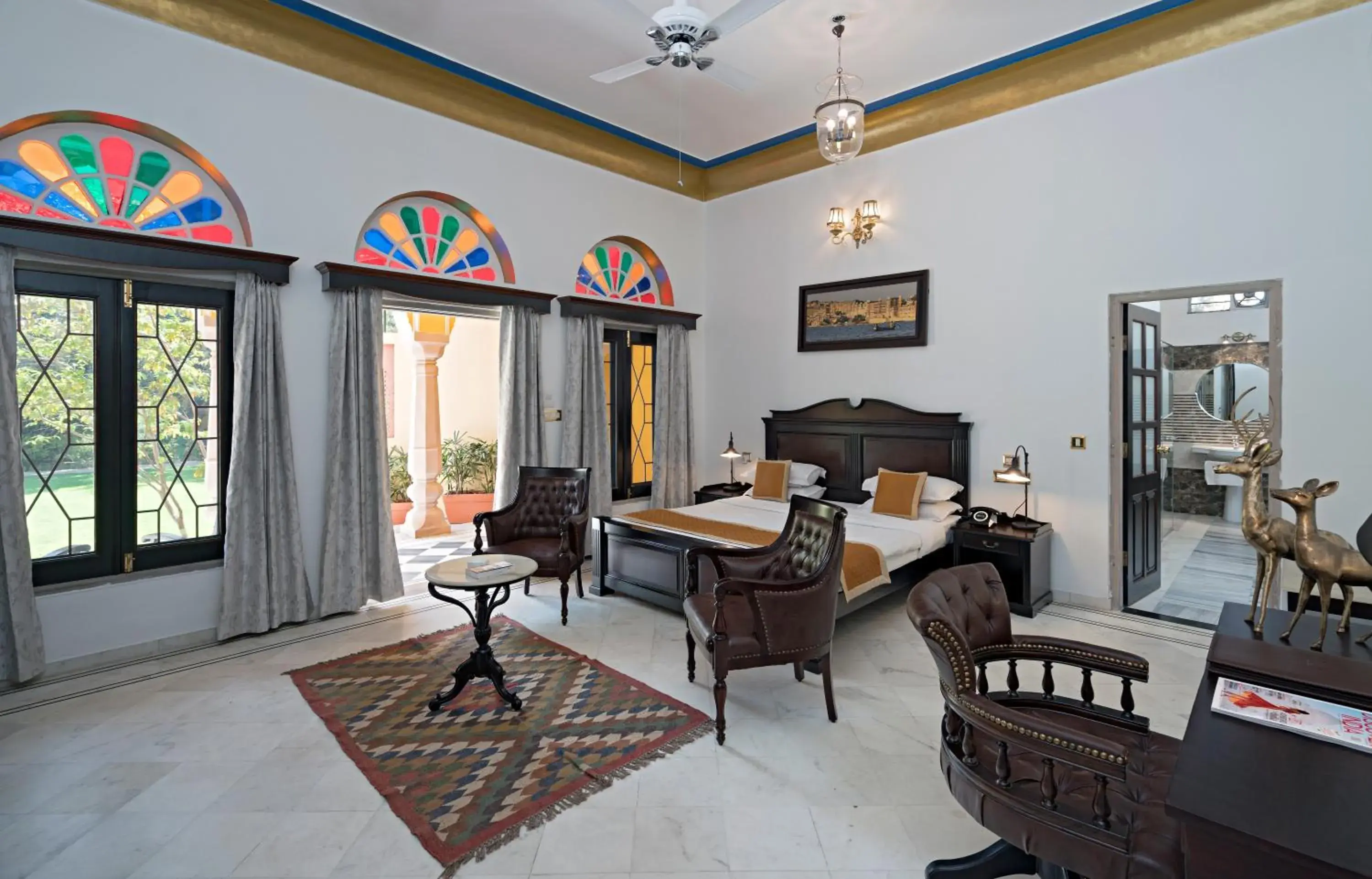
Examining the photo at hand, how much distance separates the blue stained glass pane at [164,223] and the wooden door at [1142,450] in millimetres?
6227

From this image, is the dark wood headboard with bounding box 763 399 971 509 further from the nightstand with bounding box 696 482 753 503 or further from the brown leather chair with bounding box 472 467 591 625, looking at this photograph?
the brown leather chair with bounding box 472 467 591 625

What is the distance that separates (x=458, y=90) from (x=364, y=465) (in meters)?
2.98

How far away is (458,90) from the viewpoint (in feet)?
16.8

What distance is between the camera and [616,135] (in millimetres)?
6199

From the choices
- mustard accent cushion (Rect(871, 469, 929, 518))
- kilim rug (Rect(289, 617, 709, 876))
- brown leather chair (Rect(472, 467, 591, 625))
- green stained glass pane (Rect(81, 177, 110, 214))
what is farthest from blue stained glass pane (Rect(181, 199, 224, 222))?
mustard accent cushion (Rect(871, 469, 929, 518))

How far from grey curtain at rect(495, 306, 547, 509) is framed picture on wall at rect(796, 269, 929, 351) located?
2587mm

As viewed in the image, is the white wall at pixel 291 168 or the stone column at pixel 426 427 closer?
the white wall at pixel 291 168

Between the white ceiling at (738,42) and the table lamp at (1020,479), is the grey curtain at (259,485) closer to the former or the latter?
the white ceiling at (738,42)

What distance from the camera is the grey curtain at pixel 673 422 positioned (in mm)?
6719

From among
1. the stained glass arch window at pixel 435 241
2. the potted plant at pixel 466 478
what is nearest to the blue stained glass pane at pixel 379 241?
the stained glass arch window at pixel 435 241

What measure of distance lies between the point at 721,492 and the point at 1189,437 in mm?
6164

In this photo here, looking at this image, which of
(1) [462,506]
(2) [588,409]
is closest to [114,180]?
(2) [588,409]

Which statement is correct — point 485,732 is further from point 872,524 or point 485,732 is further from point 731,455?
point 731,455

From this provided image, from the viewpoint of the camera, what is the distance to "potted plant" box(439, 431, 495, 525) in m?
8.16
